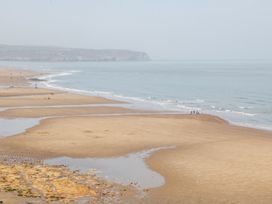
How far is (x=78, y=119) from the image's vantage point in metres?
40.1

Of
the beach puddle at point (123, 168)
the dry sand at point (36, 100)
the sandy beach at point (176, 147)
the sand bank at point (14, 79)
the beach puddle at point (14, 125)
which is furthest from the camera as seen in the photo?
the sand bank at point (14, 79)

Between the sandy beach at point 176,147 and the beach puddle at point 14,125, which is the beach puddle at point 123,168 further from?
the beach puddle at point 14,125

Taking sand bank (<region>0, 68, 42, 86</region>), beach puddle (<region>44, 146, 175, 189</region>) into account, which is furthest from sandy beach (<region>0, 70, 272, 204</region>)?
sand bank (<region>0, 68, 42, 86</region>)

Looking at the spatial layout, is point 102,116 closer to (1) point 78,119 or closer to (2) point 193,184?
(1) point 78,119

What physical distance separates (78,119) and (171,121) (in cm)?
795

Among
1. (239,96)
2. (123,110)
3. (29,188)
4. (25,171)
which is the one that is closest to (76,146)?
(25,171)

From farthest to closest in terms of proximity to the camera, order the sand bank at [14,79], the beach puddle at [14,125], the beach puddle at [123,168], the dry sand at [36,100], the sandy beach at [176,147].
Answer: the sand bank at [14,79] < the dry sand at [36,100] < the beach puddle at [14,125] < the beach puddle at [123,168] < the sandy beach at [176,147]

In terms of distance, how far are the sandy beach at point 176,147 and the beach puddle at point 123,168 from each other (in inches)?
21.0

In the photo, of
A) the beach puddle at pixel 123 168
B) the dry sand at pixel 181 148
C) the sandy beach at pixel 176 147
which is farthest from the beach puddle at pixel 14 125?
the beach puddle at pixel 123 168

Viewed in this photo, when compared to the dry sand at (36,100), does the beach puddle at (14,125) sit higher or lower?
lower

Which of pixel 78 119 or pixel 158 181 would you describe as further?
pixel 78 119

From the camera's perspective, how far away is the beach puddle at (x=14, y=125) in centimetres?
3269

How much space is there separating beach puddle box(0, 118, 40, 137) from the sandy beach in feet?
2.87

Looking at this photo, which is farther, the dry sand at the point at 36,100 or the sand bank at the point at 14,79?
the sand bank at the point at 14,79
